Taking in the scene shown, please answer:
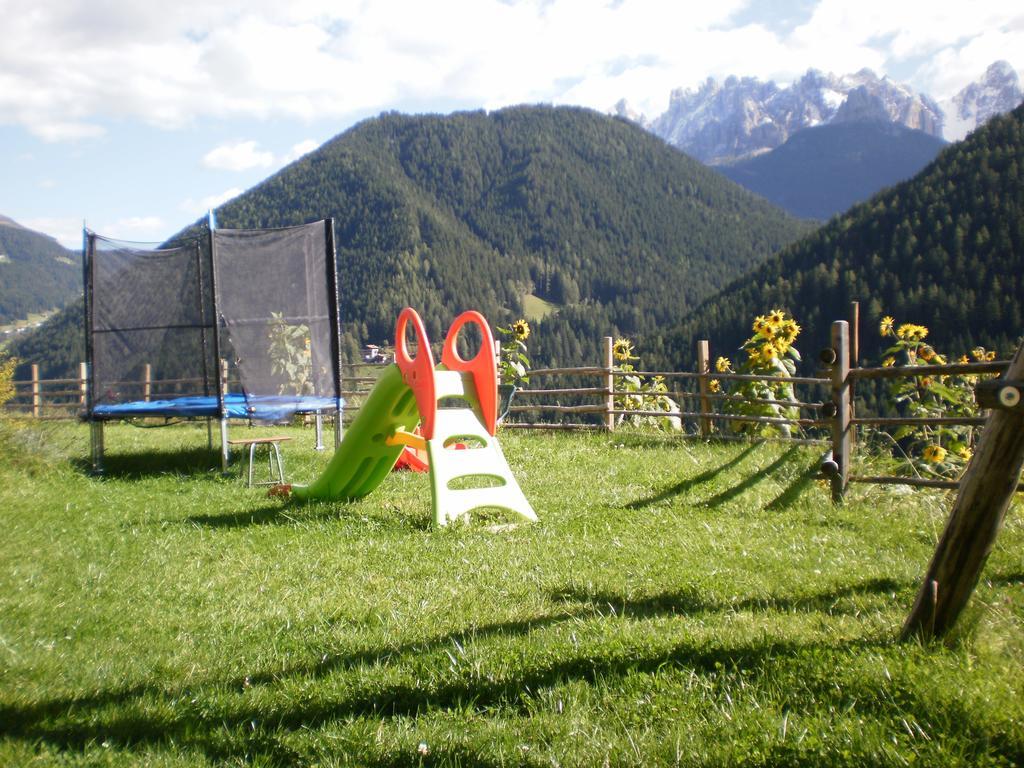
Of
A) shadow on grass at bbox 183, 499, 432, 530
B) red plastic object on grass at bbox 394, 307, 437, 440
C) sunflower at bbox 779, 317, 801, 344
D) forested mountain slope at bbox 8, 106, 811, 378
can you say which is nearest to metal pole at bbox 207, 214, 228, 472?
shadow on grass at bbox 183, 499, 432, 530

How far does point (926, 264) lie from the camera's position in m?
65.5

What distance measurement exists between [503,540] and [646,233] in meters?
142

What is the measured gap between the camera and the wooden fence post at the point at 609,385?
13.5m

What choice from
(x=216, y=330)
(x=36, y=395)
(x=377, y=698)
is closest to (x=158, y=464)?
(x=216, y=330)

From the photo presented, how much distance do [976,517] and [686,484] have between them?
4721mm

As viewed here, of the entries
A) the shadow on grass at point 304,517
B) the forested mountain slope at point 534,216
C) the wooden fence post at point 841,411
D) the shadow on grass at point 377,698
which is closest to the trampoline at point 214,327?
Answer: the shadow on grass at point 304,517

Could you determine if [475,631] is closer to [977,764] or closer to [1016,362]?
[977,764]

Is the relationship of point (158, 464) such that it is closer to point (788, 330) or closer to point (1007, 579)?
point (788, 330)

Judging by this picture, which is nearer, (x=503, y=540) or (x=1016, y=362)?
(x=1016, y=362)

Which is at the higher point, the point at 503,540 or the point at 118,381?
the point at 118,381

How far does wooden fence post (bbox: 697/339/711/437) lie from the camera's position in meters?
12.1

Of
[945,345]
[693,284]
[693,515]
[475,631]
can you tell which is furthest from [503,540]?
[693,284]

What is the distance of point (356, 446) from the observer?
291 inches

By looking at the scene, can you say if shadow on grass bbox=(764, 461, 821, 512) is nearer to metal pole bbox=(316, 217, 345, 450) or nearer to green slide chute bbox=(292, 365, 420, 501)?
green slide chute bbox=(292, 365, 420, 501)
